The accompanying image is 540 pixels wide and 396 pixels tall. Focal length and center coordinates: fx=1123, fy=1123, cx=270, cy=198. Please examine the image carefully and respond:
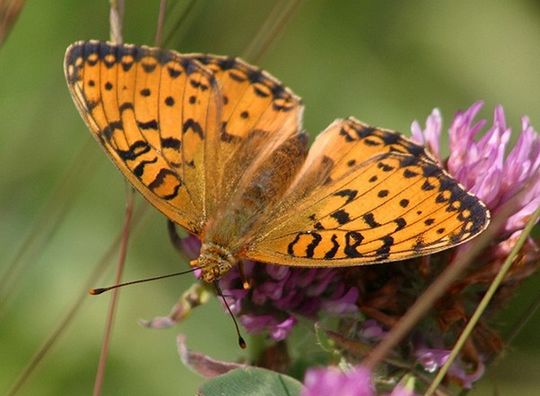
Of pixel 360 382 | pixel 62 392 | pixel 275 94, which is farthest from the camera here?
pixel 62 392

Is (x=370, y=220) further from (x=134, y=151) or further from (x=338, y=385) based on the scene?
(x=338, y=385)

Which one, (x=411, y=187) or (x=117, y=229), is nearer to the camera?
(x=411, y=187)

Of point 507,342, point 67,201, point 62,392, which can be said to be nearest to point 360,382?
point 507,342

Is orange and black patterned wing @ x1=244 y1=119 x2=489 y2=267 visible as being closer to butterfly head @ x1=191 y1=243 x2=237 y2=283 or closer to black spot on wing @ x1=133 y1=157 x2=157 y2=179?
butterfly head @ x1=191 y1=243 x2=237 y2=283

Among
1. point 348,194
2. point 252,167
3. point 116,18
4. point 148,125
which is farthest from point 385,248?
point 116,18

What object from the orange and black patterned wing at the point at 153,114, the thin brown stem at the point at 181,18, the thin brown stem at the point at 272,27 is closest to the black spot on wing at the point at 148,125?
the orange and black patterned wing at the point at 153,114

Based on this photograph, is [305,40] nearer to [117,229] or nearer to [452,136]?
[117,229]
